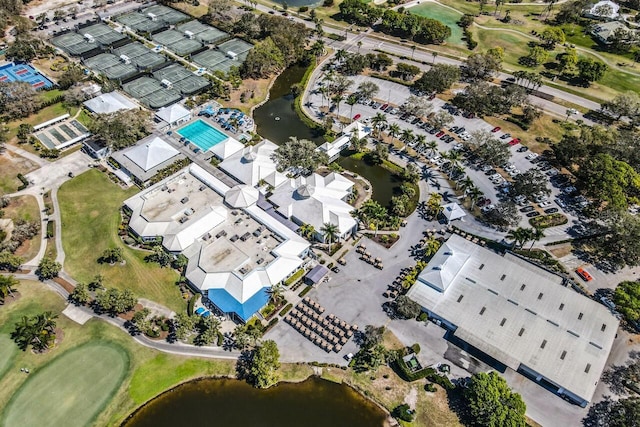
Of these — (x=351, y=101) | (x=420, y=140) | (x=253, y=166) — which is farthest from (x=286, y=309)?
(x=351, y=101)

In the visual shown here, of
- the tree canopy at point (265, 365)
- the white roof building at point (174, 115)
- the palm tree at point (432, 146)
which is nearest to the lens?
the tree canopy at point (265, 365)

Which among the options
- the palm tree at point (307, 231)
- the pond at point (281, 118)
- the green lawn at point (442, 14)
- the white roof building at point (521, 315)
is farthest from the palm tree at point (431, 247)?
the green lawn at point (442, 14)

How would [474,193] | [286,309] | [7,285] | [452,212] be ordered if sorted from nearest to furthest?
[7,285]
[286,309]
[452,212]
[474,193]

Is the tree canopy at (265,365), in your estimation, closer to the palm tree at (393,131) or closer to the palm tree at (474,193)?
the palm tree at (474,193)

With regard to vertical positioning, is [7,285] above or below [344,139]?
below

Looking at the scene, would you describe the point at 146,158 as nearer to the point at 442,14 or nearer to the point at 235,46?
the point at 235,46
